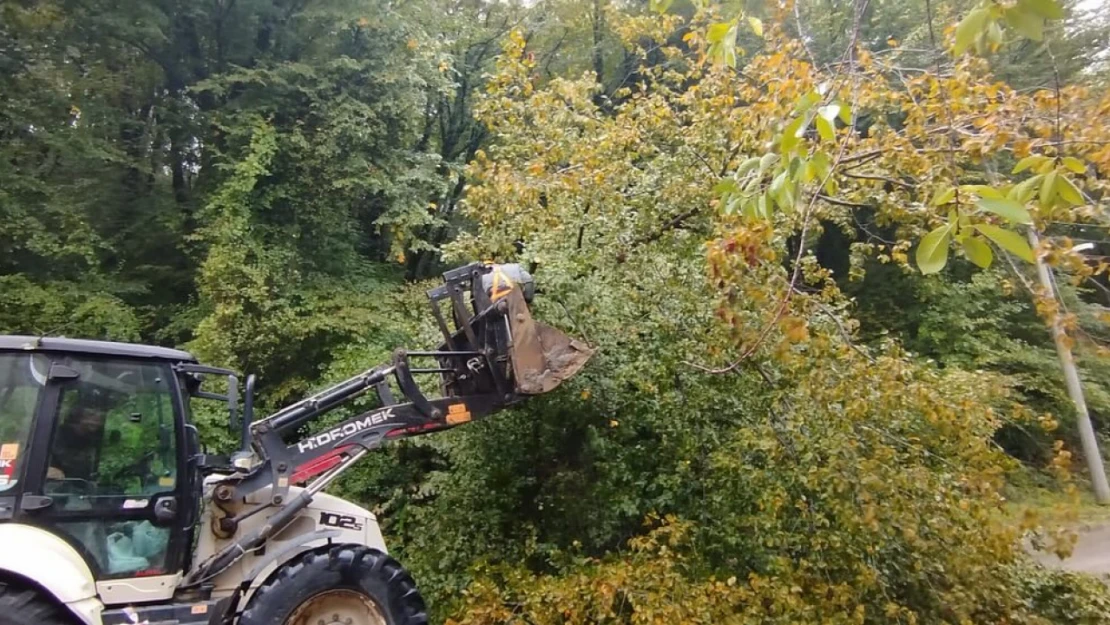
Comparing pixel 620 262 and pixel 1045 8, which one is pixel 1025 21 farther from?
pixel 620 262

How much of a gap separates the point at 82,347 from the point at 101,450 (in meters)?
0.58

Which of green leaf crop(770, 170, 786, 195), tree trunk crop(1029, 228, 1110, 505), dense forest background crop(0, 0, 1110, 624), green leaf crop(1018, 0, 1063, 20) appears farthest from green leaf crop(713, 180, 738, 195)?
tree trunk crop(1029, 228, 1110, 505)

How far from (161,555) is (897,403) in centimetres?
489

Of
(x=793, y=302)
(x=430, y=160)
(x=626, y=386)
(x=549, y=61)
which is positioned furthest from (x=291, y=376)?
(x=549, y=61)

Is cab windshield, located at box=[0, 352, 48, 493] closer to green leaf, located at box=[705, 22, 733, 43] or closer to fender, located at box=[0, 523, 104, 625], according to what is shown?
fender, located at box=[0, 523, 104, 625]

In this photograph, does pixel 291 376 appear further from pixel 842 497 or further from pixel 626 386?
pixel 842 497

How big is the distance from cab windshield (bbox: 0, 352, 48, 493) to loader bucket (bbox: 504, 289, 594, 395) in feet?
8.68

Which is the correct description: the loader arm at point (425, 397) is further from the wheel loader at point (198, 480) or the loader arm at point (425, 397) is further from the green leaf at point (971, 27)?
the green leaf at point (971, 27)

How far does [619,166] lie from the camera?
6809 mm

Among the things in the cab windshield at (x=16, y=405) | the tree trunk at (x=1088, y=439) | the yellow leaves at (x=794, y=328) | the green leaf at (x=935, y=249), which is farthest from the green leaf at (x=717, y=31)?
the tree trunk at (x=1088, y=439)

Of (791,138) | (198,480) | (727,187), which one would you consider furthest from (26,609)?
(791,138)

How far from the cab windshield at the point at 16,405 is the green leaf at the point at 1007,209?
14.2ft

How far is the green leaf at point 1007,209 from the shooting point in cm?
174

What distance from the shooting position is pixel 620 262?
654 cm
